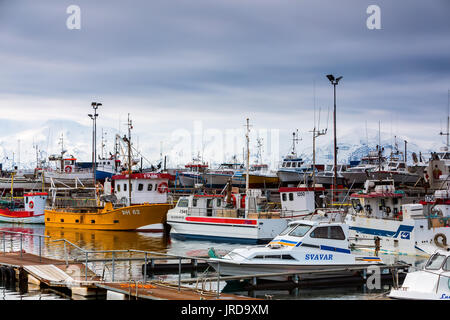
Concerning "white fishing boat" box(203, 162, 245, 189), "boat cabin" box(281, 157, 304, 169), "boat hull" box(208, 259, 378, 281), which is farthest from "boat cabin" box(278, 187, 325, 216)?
"boat cabin" box(281, 157, 304, 169)

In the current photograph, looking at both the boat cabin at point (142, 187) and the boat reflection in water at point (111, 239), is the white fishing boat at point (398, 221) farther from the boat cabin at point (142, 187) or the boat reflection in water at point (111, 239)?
the boat cabin at point (142, 187)

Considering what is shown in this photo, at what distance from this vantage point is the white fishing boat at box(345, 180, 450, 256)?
1077 inches

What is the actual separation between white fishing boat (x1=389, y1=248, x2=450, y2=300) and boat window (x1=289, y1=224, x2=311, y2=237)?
5.38 meters

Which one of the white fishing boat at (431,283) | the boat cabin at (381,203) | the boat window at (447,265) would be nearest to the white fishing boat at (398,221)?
the boat cabin at (381,203)

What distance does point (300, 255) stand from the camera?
20297 mm

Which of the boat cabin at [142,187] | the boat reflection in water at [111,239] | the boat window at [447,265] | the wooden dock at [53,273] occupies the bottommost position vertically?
the boat reflection in water at [111,239]

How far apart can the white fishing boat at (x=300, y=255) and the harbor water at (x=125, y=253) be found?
82 centimetres

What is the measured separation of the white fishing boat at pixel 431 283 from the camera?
14.7 m

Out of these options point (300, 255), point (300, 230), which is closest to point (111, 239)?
point (300, 230)

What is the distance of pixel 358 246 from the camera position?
28.1m

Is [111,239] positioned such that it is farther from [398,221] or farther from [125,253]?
[398,221]

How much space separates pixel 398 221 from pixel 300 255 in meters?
9.70

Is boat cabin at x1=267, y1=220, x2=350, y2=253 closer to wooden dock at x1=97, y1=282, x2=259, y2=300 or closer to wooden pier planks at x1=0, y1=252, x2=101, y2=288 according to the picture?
wooden dock at x1=97, y1=282, x2=259, y2=300
